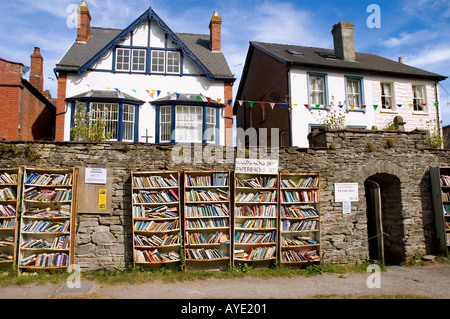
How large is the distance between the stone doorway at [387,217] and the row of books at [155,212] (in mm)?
5765

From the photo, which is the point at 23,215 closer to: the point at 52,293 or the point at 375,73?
the point at 52,293

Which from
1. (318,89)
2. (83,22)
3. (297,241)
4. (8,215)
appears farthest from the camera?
(83,22)

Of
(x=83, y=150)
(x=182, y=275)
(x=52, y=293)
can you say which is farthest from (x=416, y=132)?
(x=52, y=293)

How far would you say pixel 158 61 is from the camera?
13727mm

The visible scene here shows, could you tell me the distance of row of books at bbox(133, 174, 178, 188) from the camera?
7.55 m

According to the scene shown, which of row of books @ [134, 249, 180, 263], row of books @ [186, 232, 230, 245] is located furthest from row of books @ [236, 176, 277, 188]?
row of books @ [134, 249, 180, 263]

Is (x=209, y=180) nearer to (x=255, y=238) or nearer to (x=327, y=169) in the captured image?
(x=255, y=238)

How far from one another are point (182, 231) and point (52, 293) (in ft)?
9.92

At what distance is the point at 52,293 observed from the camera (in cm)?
613

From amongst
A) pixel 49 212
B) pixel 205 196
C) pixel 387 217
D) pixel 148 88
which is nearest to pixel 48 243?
pixel 49 212

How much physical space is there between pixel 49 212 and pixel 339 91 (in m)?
13.1

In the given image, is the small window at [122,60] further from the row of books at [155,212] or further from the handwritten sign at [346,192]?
the handwritten sign at [346,192]

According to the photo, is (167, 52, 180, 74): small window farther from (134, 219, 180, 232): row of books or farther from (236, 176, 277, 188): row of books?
(134, 219, 180, 232): row of books

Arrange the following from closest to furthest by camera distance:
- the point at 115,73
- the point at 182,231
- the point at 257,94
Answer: the point at 182,231 → the point at 115,73 → the point at 257,94
